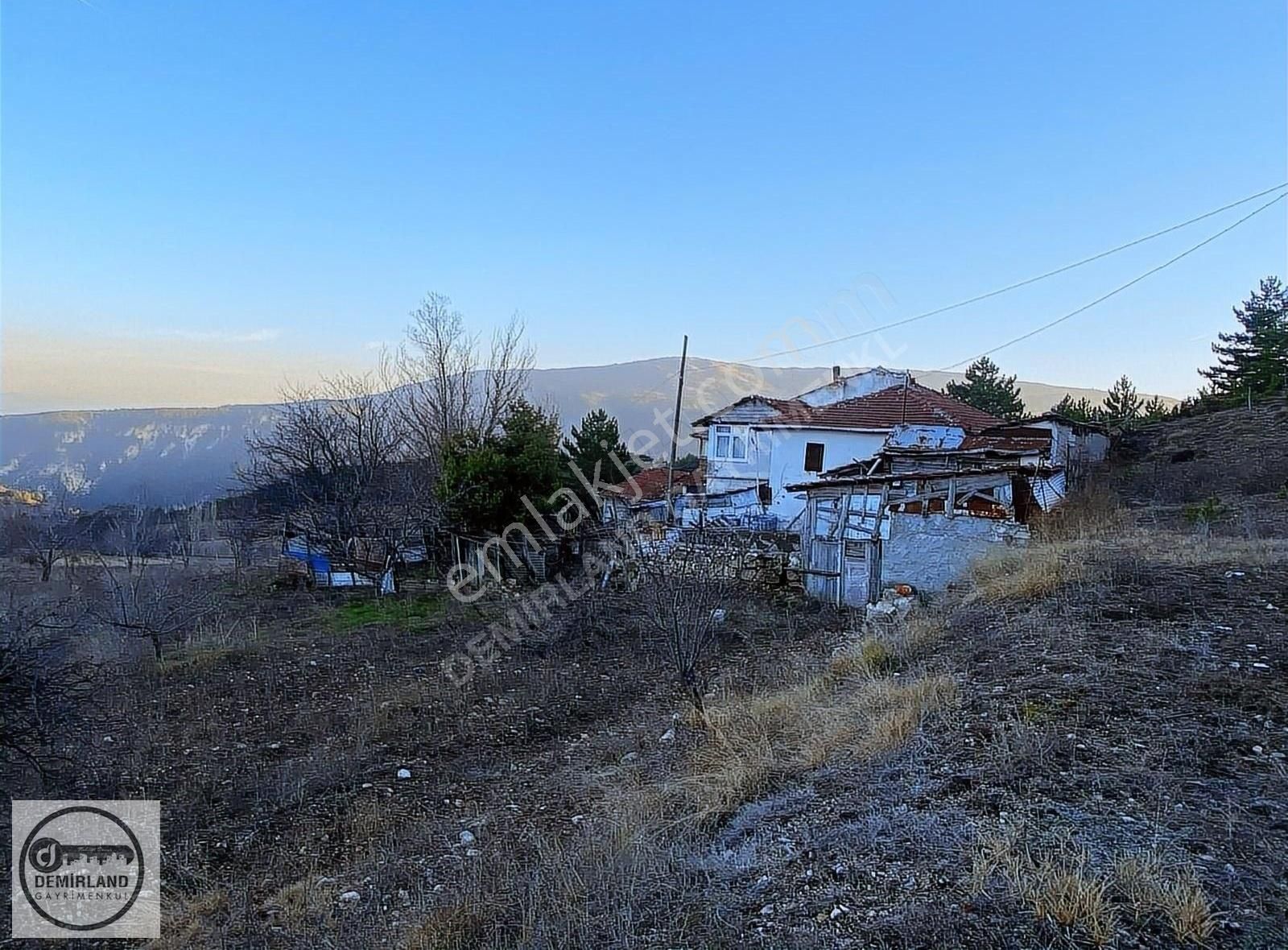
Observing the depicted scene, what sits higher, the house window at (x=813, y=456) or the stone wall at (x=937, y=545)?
the house window at (x=813, y=456)

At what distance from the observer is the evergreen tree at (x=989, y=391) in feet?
96.2

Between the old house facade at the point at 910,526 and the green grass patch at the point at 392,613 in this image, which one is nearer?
the old house facade at the point at 910,526

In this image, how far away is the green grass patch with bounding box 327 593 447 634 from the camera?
10883mm

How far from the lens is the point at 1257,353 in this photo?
26141mm

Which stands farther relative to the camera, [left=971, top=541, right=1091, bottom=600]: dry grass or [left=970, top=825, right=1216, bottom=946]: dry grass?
[left=971, top=541, right=1091, bottom=600]: dry grass

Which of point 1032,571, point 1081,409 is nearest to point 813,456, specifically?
point 1032,571

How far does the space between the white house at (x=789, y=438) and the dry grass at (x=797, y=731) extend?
511 inches

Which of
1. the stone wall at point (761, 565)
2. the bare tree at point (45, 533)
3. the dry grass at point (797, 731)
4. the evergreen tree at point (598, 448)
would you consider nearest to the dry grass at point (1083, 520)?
the stone wall at point (761, 565)

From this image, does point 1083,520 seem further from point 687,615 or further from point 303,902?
point 303,902

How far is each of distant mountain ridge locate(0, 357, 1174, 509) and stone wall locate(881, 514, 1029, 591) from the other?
10772mm

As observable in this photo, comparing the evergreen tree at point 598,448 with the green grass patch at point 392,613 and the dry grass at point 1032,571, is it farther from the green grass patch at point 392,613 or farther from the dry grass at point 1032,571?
the dry grass at point 1032,571

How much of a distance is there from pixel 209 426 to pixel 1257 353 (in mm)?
50873

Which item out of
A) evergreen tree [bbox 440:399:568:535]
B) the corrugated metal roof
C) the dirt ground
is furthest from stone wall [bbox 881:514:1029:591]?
the corrugated metal roof

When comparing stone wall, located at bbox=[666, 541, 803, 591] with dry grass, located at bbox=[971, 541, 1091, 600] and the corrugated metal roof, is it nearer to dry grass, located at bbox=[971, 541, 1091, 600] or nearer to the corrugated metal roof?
dry grass, located at bbox=[971, 541, 1091, 600]
